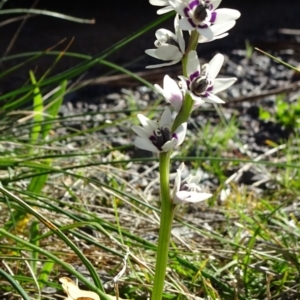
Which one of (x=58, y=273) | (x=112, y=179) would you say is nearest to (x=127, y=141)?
(x=112, y=179)

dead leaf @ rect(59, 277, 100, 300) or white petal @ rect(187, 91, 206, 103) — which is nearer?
white petal @ rect(187, 91, 206, 103)

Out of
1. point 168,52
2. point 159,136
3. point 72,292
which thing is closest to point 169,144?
point 159,136

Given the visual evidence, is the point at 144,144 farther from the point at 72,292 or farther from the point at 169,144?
the point at 72,292

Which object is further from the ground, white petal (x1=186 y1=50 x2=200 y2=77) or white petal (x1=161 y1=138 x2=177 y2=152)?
white petal (x1=186 y1=50 x2=200 y2=77)

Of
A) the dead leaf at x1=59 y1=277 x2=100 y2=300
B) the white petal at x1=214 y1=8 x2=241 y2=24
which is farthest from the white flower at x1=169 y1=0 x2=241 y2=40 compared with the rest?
the dead leaf at x1=59 y1=277 x2=100 y2=300

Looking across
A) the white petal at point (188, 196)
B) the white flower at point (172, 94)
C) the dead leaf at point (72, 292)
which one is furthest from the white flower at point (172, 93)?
the dead leaf at point (72, 292)

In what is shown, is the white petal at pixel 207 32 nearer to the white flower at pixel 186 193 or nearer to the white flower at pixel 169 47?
the white flower at pixel 169 47

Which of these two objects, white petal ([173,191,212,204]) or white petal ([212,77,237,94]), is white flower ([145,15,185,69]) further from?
white petal ([173,191,212,204])
